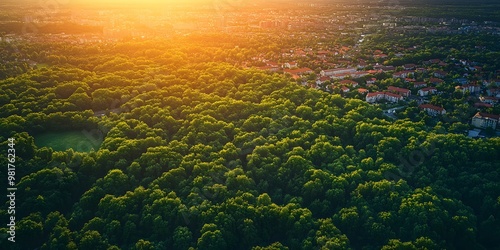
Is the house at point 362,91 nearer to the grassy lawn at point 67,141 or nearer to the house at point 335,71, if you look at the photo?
the house at point 335,71

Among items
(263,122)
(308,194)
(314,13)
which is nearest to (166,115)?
(263,122)

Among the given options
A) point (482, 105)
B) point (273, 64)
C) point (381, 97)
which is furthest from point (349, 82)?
point (482, 105)

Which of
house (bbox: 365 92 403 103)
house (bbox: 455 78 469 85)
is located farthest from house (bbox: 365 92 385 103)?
house (bbox: 455 78 469 85)

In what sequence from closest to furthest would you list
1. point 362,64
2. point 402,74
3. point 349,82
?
point 349,82 → point 402,74 → point 362,64

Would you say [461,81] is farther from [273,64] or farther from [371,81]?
[273,64]

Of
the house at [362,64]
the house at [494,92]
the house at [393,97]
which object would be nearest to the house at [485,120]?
the house at [393,97]

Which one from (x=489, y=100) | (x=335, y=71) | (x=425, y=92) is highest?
(x=335, y=71)

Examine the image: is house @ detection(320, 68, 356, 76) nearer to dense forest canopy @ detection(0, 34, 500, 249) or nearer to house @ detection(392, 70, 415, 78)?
house @ detection(392, 70, 415, 78)
